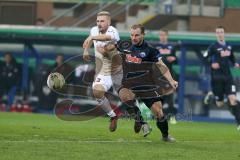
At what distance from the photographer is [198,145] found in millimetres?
12953

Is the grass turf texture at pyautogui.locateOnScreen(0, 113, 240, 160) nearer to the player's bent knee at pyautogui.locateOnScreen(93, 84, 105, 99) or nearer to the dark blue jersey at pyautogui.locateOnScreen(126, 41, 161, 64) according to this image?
the player's bent knee at pyautogui.locateOnScreen(93, 84, 105, 99)

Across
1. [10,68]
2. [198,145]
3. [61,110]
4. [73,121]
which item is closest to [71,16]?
[10,68]

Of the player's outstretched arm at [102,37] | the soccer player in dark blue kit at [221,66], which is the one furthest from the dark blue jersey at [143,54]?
the soccer player in dark blue kit at [221,66]

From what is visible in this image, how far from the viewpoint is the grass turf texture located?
10516 mm

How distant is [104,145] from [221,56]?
8.40m

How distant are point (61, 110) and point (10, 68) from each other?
2.82m

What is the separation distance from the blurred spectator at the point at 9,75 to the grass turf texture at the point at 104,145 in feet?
28.6

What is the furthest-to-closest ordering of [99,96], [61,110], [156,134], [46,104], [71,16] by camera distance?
[71,16] < [46,104] < [61,110] < [156,134] < [99,96]

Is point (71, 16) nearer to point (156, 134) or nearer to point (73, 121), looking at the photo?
point (73, 121)

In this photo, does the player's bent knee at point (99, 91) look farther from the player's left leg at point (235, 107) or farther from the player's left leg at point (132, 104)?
the player's left leg at point (235, 107)

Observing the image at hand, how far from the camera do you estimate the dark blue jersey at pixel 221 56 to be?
1972 cm

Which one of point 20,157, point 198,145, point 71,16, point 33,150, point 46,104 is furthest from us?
point 71,16

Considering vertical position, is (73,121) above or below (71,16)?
below

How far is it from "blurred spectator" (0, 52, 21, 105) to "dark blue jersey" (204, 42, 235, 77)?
7.40 meters
